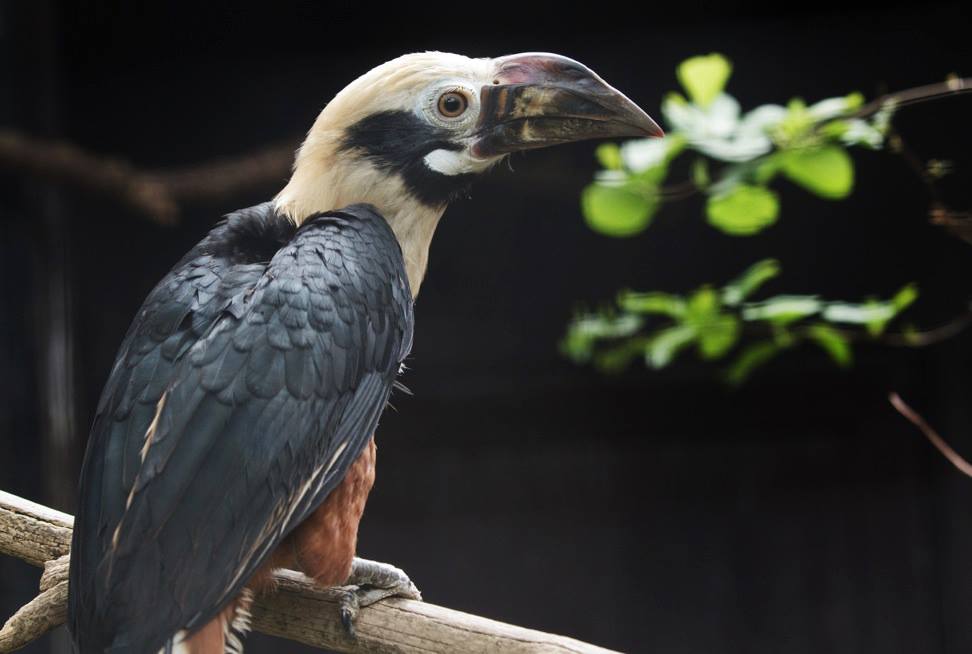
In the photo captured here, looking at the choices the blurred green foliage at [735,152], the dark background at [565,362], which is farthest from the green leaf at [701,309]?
the dark background at [565,362]

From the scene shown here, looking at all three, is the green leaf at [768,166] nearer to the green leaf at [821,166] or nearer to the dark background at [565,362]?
the green leaf at [821,166]

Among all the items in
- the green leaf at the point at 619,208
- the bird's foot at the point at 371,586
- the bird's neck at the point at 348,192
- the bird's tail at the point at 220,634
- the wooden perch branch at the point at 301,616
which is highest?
the green leaf at the point at 619,208

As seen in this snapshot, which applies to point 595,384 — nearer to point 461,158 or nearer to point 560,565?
point 560,565

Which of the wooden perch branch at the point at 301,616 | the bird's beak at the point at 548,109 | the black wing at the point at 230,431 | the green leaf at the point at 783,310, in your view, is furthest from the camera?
the green leaf at the point at 783,310

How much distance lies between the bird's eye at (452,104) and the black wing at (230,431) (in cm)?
18

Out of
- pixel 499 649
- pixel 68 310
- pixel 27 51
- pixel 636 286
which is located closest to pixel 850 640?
pixel 636 286

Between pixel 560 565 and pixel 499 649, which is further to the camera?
pixel 560 565

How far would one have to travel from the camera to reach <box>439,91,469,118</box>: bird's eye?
1504 millimetres

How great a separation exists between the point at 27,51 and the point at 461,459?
1384 millimetres

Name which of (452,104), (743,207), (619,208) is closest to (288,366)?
(452,104)

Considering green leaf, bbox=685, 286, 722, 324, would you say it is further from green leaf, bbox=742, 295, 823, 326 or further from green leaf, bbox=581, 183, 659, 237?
green leaf, bbox=581, 183, 659, 237

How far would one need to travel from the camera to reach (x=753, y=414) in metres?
2.80

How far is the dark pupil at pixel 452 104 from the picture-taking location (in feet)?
4.94

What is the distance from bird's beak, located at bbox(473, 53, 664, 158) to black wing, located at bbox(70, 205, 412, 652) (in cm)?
21
